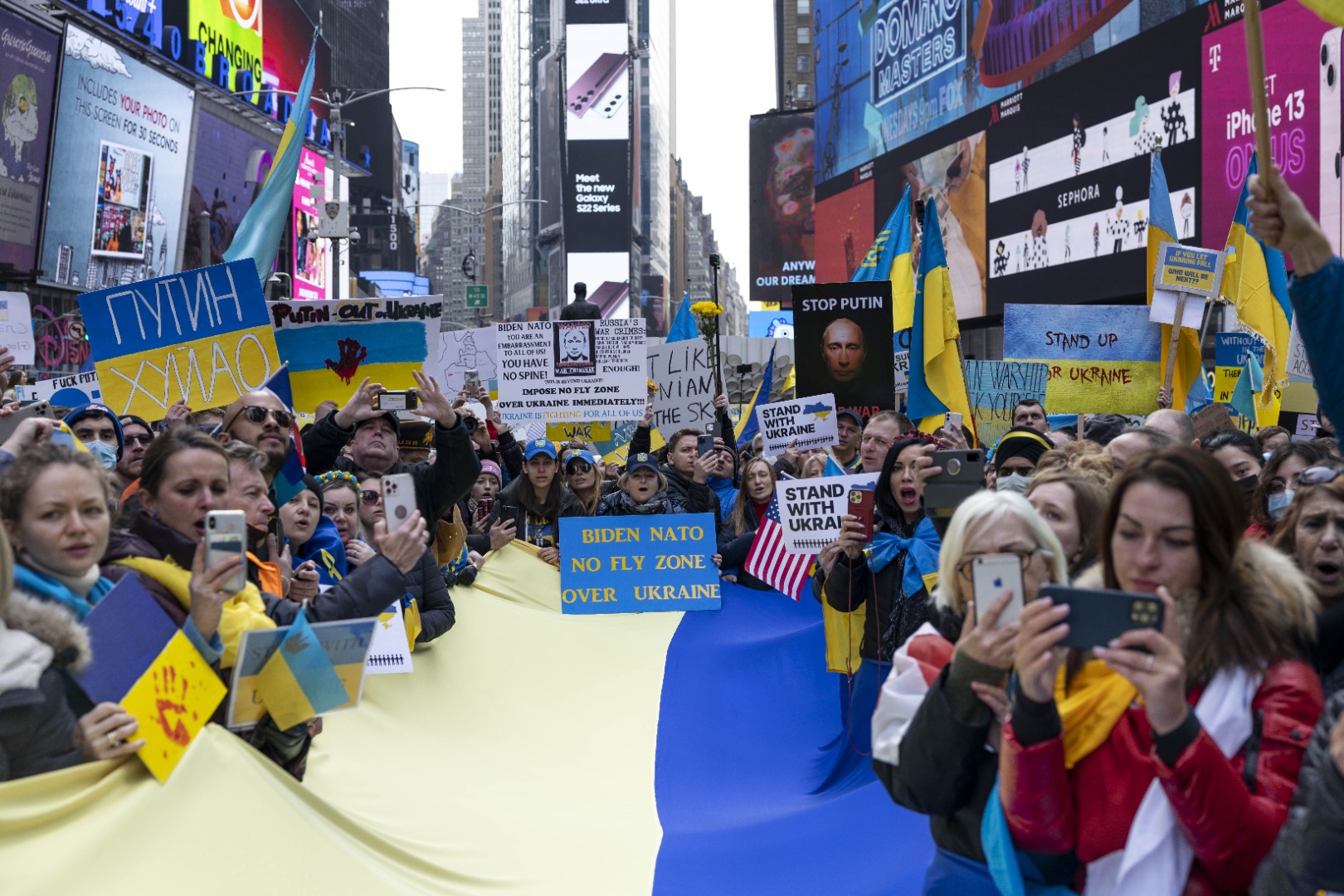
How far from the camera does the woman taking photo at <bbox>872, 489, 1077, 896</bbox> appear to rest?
2740 mm

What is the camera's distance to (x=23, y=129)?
87.2 feet

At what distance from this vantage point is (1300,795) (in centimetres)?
221

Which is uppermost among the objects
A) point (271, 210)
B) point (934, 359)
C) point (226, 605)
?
→ point (271, 210)

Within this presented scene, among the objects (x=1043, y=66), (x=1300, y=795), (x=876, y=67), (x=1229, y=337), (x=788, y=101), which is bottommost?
(x=1300, y=795)

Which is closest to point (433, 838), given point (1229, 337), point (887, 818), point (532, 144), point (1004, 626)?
point (887, 818)

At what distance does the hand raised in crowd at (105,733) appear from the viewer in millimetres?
3412

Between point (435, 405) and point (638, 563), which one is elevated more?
point (435, 405)

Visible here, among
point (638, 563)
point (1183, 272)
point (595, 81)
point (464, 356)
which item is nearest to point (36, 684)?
point (638, 563)

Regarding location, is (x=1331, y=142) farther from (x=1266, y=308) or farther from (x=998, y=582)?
(x=998, y=582)

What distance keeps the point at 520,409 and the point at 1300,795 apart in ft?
29.6

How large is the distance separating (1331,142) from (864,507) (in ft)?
43.0

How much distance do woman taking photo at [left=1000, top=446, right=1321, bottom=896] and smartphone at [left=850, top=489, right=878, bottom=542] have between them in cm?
286

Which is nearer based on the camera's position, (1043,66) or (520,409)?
(520,409)

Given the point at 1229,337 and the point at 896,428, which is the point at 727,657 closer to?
the point at 896,428
